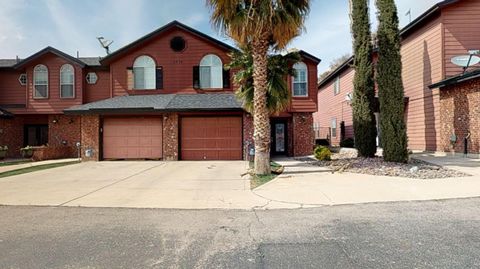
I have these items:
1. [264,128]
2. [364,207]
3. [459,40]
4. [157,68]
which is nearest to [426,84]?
[459,40]

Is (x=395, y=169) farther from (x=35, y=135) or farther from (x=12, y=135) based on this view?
(x=12, y=135)

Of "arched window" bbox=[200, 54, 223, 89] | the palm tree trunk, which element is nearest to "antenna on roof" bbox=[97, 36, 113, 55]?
"arched window" bbox=[200, 54, 223, 89]

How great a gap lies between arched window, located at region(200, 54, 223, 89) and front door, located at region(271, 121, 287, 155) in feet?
13.7

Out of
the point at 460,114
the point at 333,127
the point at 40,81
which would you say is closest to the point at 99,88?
the point at 40,81

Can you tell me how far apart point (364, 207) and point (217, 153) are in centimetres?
1101

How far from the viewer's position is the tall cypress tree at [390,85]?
11922 mm

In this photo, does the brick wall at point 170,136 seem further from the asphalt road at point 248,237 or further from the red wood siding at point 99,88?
the asphalt road at point 248,237

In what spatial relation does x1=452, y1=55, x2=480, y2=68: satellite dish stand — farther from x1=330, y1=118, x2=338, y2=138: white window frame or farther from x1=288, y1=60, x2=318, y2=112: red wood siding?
x1=330, y1=118, x2=338, y2=138: white window frame

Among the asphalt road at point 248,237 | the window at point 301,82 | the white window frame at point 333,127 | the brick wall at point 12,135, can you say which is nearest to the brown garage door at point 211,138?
the window at point 301,82

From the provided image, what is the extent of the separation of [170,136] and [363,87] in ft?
32.5

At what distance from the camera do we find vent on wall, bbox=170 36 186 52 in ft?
60.0

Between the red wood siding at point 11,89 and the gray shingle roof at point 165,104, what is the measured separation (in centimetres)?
675

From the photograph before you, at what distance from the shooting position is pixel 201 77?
18.1 m

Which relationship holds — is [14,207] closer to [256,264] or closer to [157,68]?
[256,264]
